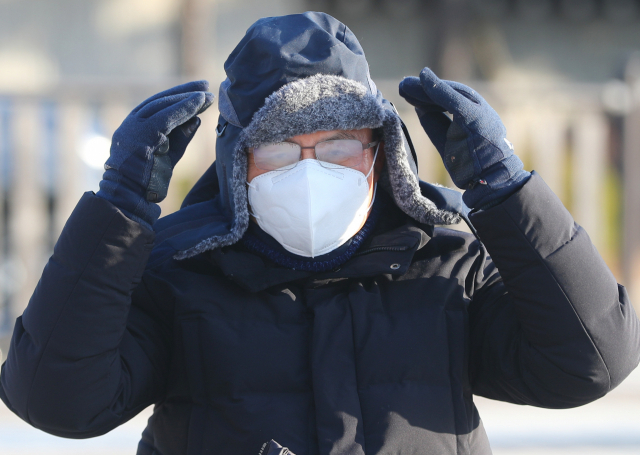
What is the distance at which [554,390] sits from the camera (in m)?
1.61

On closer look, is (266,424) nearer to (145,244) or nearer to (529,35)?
(145,244)

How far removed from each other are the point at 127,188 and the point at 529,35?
7.14m

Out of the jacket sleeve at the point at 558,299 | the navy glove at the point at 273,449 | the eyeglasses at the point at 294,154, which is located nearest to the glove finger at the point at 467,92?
the jacket sleeve at the point at 558,299

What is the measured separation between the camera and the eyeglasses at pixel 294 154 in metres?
1.86

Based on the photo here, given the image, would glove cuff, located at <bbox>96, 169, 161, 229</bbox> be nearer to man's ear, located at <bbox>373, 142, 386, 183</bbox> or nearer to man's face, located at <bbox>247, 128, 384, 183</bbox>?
man's face, located at <bbox>247, 128, 384, 183</bbox>

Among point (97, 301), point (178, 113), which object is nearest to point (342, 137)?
point (178, 113)

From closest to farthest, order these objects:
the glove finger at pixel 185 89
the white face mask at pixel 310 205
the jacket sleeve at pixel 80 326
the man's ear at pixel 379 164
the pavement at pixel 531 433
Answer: the jacket sleeve at pixel 80 326
the glove finger at pixel 185 89
the white face mask at pixel 310 205
the man's ear at pixel 379 164
the pavement at pixel 531 433

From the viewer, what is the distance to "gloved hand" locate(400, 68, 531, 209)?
1591 millimetres

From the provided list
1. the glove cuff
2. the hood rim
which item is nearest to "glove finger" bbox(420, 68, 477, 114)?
the hood rim

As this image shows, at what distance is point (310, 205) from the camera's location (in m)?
1.83

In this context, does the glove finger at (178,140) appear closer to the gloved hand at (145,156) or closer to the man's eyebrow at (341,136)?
the gloved hand at (145,156)

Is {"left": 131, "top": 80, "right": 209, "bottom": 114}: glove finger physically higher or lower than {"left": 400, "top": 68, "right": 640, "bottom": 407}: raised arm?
higher

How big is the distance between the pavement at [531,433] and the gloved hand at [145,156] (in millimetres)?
1876

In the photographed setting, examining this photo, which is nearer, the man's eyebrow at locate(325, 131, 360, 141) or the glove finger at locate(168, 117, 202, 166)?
the glove finger at locate(168, 117, 202, 166)
